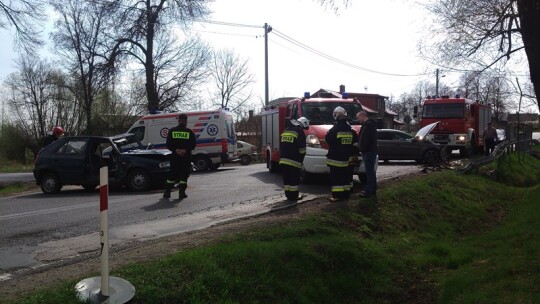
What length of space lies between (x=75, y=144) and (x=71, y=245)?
291 inches

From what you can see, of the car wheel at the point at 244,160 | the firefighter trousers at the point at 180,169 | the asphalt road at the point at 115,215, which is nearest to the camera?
the asphalt road at the point at 115,215

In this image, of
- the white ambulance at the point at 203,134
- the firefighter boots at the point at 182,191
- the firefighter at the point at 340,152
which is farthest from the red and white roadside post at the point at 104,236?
the white ambulance at the point at 203,134

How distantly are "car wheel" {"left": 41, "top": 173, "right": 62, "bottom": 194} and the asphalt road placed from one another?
9.5 inches

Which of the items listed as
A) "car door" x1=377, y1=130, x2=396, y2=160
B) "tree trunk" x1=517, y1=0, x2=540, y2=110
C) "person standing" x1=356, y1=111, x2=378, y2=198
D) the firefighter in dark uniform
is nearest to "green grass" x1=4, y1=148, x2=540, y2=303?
"person standing" x1=356, y1=111, x2=378, y2=198

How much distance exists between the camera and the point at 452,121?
23.7 meters

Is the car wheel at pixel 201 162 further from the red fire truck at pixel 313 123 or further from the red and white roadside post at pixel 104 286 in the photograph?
the red and white roadside post at pixel 104 286

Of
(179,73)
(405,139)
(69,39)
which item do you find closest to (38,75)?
(69,39)

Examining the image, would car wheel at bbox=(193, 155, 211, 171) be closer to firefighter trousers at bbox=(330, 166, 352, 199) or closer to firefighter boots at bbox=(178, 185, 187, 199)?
firefighter boots at bbox=(178, 185, 187, 199)

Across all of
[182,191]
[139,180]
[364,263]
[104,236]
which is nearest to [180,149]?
[182,191]

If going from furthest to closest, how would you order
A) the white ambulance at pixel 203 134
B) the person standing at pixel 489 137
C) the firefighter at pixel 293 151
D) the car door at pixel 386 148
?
the person standing at pixel 489 137
the car door at pixel 386 148
the white ambulance at pixel 203 134
the firefighter at pixel 293 151

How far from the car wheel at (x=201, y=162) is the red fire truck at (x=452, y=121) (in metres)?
10.4

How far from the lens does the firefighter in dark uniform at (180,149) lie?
36.6 feet

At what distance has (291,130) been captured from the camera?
984 cm

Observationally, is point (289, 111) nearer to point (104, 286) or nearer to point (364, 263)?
point (364, 263)
